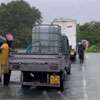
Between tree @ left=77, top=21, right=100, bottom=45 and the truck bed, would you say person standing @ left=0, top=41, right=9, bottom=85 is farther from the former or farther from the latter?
tree @ left=77, top=21, right=100, bottom=45

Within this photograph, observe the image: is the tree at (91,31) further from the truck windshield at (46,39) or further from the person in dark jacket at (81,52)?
the truck windshield at (46,39)

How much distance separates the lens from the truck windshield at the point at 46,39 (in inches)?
925

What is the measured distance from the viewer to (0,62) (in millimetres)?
19609

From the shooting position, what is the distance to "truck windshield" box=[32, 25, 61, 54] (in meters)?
23.5

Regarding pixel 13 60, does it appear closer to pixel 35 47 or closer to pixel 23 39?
pixel 35 47

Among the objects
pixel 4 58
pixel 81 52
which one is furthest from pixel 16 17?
pixel 4 58

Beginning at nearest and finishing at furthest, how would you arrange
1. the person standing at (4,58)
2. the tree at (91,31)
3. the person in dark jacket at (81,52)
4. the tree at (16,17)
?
the person standing at (4,58) < the person in dark jacket at (81,52) < the tree at (16,17) < the tree at (91,31)

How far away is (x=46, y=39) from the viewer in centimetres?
2434

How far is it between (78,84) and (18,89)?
3.01 m

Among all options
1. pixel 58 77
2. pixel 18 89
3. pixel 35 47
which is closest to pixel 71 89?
pixel 58 77

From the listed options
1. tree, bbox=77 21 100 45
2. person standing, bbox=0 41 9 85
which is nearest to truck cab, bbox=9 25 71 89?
person standing, bbox=0 41 9 85

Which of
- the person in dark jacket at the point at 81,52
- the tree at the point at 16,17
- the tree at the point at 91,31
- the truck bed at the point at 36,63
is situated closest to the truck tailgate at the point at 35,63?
the truck bed at the point at 36,63

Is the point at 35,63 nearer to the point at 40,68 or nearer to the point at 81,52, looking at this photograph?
the point at 40,68

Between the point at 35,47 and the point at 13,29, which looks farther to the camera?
the point at 13,29
